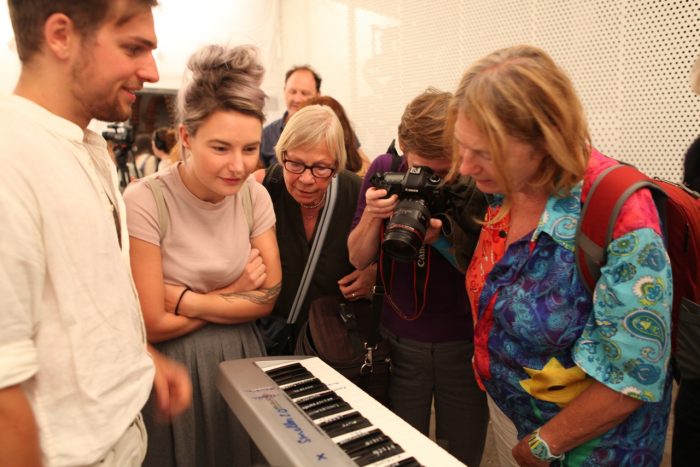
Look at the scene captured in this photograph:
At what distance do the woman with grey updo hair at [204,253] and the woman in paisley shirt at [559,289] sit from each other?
62 cm

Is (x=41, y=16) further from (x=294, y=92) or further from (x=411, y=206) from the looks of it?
(x=294, y=92)

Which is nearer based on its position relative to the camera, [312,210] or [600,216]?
[600,216]

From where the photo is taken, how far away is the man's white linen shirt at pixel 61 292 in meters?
0.67

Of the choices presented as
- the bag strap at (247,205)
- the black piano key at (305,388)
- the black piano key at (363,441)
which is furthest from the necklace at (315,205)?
the black piano key at (363,441)

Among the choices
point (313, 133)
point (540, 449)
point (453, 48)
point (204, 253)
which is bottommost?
point (540, 449)

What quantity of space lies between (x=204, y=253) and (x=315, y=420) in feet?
1.88

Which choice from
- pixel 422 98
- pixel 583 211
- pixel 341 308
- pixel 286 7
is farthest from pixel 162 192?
pixel 286 7

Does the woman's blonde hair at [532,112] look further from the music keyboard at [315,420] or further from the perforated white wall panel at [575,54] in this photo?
the perforated white wall panel at [575,54]

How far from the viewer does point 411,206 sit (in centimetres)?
128

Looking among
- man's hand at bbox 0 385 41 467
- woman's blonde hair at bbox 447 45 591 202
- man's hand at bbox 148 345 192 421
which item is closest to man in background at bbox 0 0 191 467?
man's hand at bbox 0 385 41 467

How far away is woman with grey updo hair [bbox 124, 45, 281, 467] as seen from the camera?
1.26 m

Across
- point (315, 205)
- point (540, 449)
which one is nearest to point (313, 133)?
point (315, 205)

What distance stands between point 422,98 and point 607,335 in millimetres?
853

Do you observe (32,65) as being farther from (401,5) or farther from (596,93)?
(401,5)
